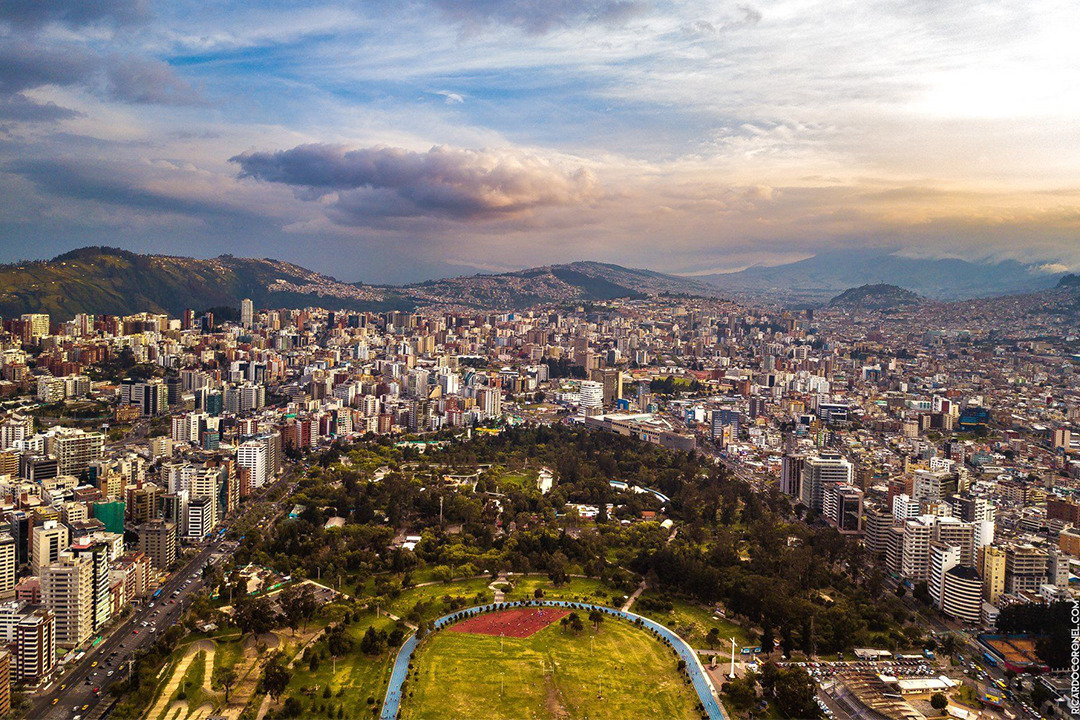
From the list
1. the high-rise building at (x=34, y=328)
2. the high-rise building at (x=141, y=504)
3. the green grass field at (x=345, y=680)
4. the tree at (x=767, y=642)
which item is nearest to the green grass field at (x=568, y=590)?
the tree at (x=767, y=642)

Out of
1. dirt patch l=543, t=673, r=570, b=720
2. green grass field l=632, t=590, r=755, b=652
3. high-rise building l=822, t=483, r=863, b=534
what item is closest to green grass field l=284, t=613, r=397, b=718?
dirt patch l=543, t=673, r=570, b=720

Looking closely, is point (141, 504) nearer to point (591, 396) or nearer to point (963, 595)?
point (963, 595)

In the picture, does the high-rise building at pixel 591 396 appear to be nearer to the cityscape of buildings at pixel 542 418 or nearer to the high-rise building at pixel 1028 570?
the cityscape of buildings at pixel 542 418

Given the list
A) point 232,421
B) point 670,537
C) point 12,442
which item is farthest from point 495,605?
point 232,421

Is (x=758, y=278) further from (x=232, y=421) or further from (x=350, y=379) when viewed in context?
(x=232, y=421)

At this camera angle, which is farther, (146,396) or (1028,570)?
(146,396)

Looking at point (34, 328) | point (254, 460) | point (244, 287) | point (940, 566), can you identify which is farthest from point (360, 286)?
point (940, 566)
